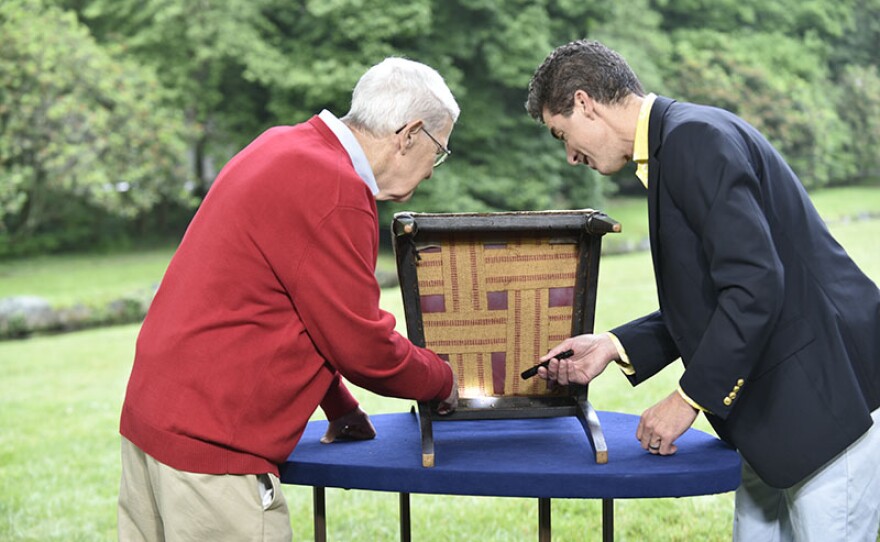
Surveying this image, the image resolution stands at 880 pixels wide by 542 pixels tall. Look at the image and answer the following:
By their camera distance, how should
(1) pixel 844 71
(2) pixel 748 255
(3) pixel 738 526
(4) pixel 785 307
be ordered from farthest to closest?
(1) pixel 844 71, (3) pixel 738 526, (4) pixel 785 307, (2) pixel 748 255

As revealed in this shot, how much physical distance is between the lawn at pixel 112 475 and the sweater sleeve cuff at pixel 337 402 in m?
1.92

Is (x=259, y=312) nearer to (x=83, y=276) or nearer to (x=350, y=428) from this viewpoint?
(x=350, y=428)

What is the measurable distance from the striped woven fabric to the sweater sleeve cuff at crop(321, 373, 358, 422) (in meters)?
0.25

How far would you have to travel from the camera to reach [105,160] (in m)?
15.0

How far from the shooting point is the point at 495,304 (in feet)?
8.57

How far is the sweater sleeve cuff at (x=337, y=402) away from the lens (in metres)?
2.65

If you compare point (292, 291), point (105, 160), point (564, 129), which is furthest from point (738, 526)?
point (105, 160)

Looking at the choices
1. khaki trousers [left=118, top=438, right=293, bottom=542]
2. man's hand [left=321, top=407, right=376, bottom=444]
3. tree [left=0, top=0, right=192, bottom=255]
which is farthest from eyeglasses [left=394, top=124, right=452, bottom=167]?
tree [left=0, top=0, right=192, bottom=255]

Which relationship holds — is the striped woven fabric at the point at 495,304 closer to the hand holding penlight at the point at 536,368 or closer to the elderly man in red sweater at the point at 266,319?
the hand holding penlight at the point at 536,368

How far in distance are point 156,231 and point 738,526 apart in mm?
16250

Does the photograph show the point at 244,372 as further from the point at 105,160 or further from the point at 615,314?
the point at 105,160

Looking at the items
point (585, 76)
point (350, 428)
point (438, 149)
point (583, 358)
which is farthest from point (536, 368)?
point (585, 76)

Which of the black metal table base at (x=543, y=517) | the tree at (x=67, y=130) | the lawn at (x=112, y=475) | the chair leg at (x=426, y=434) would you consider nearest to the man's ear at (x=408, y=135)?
the chair leg at (x=426, y=434)

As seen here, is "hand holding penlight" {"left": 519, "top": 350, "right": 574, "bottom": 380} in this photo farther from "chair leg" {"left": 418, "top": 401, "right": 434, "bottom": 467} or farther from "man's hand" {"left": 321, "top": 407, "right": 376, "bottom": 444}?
"man's hand" {"left": 321, "top": 407, "right": 376, "bottom": 444}
